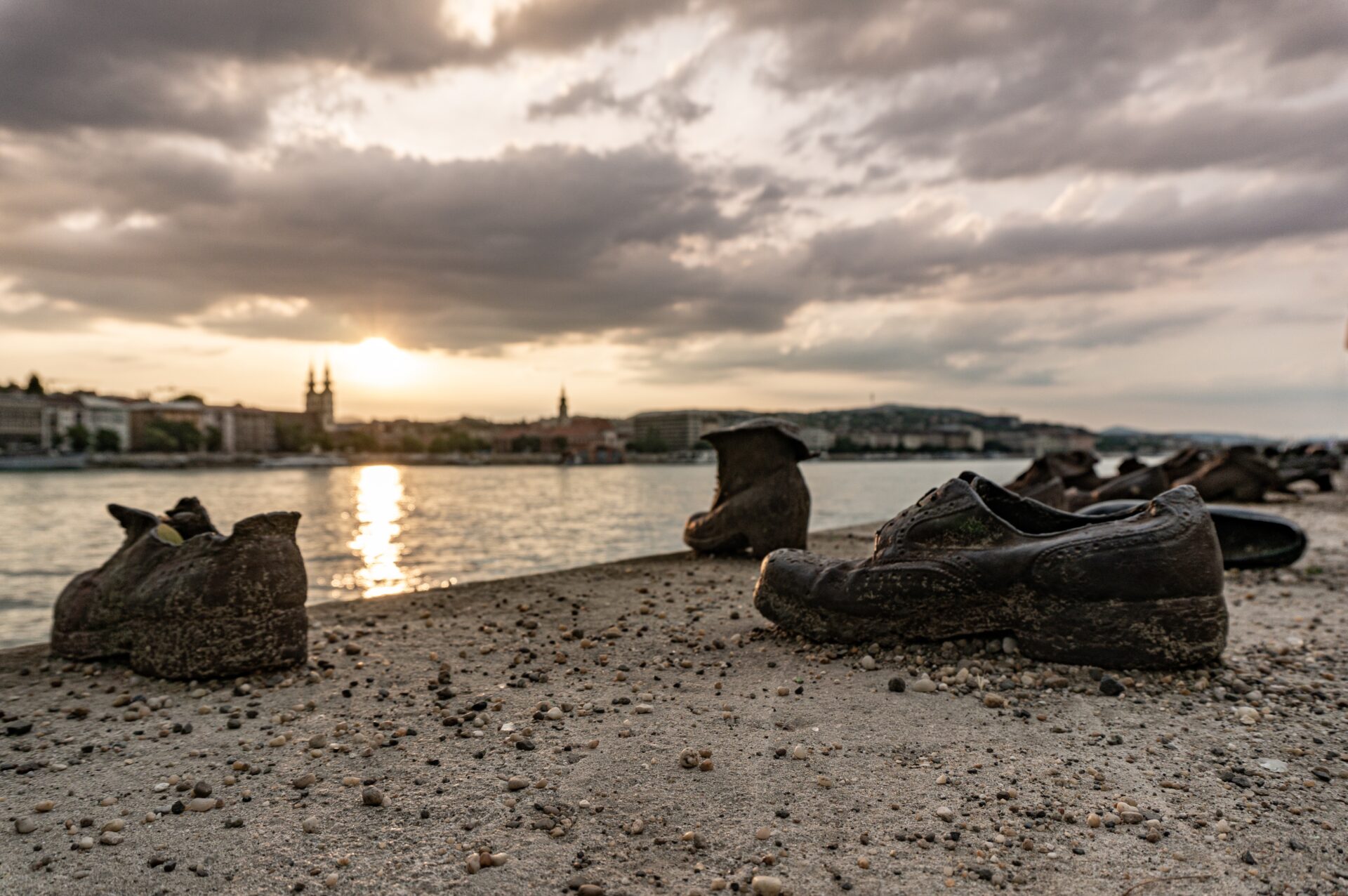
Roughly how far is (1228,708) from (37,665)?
7.52 metres

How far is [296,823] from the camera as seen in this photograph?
3.17m

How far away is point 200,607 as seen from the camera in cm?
506

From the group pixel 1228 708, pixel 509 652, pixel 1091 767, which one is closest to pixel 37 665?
pixel 509 652

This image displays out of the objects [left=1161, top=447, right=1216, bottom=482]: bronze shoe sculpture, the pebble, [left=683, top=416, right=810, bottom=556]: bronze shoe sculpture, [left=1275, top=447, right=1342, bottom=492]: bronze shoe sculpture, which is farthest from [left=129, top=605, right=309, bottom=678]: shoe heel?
[left=1275, top=447, right=1342, bottom=492]: bronze shoe sculpture

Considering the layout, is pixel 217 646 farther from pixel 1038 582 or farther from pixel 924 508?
pixel 1038 582

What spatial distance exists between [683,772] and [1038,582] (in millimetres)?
2515

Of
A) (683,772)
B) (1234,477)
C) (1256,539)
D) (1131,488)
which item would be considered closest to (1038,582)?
(683,772)

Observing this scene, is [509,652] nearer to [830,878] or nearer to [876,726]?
[876,726]

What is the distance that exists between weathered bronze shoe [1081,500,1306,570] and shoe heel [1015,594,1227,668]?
4.51 meters

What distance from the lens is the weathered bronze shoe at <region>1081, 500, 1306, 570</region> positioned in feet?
27.8

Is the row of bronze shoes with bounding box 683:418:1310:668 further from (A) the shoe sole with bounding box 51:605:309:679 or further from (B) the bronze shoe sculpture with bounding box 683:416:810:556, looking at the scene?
(B) the bronze shoe sculpture with bounding box 683:416:810:556

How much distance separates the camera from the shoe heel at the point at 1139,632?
181 inches

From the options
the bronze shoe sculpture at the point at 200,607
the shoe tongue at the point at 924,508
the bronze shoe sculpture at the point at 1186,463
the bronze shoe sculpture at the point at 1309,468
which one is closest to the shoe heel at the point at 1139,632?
the shoe tongue at the point at 924,508

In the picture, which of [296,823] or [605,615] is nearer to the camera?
[296,823]
